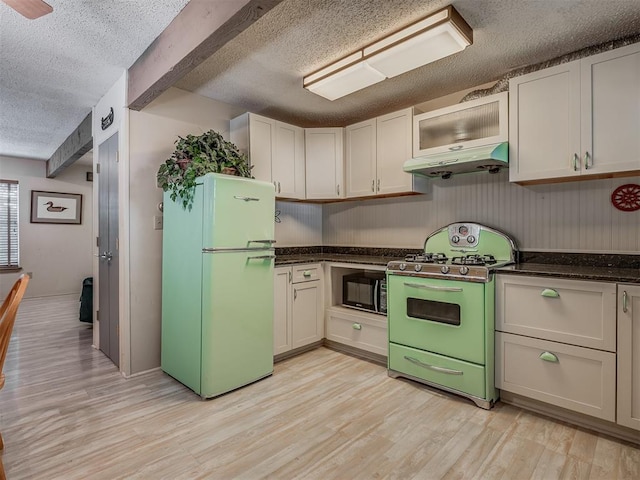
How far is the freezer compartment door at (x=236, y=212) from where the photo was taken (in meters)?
2.37

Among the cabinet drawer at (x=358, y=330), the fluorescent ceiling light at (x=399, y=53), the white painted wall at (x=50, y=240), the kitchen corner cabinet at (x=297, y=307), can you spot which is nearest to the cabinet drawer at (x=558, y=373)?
A: the cabinet drawer at (x=358, y=330)

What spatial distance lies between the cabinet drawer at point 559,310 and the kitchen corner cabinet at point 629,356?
0.04 meters

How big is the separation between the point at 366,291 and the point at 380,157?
1316 millimetres

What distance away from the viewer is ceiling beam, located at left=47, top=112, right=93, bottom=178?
12.8 ft

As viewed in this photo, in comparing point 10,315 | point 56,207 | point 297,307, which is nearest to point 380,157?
point 297,307

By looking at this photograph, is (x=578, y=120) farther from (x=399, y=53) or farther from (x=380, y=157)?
(x=380, y=157)

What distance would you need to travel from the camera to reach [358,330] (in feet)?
10.5

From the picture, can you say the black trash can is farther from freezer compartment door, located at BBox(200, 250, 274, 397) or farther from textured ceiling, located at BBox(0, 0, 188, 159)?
freezer compartment door, located at BBox(200, 250, 274, 397)

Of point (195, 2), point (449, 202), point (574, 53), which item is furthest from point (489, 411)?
point (195, 2)

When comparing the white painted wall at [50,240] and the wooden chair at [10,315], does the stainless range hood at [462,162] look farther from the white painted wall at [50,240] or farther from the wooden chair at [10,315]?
the white painted wall at [50,240]

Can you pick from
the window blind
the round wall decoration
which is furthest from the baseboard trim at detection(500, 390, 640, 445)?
the window blind

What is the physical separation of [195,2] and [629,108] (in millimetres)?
2640

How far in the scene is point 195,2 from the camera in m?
1.89

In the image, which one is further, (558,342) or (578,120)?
(578,120)
